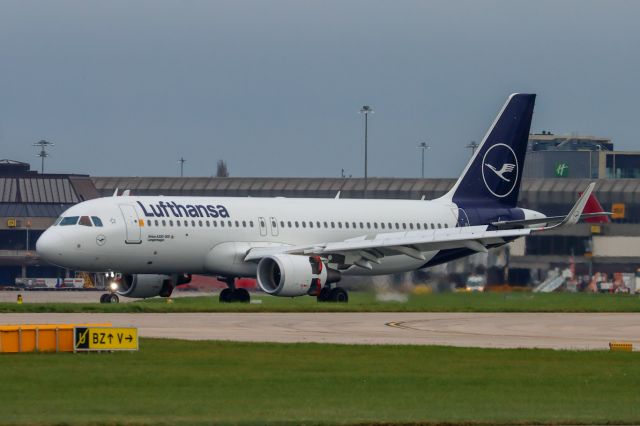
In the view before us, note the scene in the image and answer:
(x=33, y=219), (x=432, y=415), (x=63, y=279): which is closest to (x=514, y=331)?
(x=432, y=415)

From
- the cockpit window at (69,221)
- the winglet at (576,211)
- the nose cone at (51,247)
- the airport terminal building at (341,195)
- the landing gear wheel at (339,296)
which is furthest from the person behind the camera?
the airport terminal building at (341,195)

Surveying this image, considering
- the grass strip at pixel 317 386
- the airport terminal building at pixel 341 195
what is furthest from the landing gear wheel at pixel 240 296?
the grass strip at pixel 317 386

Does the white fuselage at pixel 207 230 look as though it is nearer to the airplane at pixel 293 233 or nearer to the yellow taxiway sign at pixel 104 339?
the airplane at pixel 293 233

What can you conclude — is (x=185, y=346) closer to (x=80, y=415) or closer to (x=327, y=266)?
(x=80, y=415)

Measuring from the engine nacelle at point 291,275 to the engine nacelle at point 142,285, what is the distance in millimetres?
5767

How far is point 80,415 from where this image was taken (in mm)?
22188

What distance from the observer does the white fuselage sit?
5734cm

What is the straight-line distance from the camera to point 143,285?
2446 inches

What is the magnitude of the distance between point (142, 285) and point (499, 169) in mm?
18652

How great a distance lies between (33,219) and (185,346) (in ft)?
287

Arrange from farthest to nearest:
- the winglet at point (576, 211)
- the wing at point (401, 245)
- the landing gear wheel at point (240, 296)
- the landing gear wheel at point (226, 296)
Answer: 1. the landing gear wheel at point (240, 296)
2. the landing gear wheel at point (226, 296)
3. the wing at point (401, 245)
4. the winglet at point (576, 211)

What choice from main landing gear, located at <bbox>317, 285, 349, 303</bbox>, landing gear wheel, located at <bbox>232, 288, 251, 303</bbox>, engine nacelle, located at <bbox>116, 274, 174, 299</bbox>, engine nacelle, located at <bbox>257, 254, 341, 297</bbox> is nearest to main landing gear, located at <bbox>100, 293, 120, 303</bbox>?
engine nacelle, located at <bbox>116, 274, 174, 299</bbox>

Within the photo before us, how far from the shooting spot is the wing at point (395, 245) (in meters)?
60.2

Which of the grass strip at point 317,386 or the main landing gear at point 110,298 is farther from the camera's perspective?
the main landing gear at point 110,298
